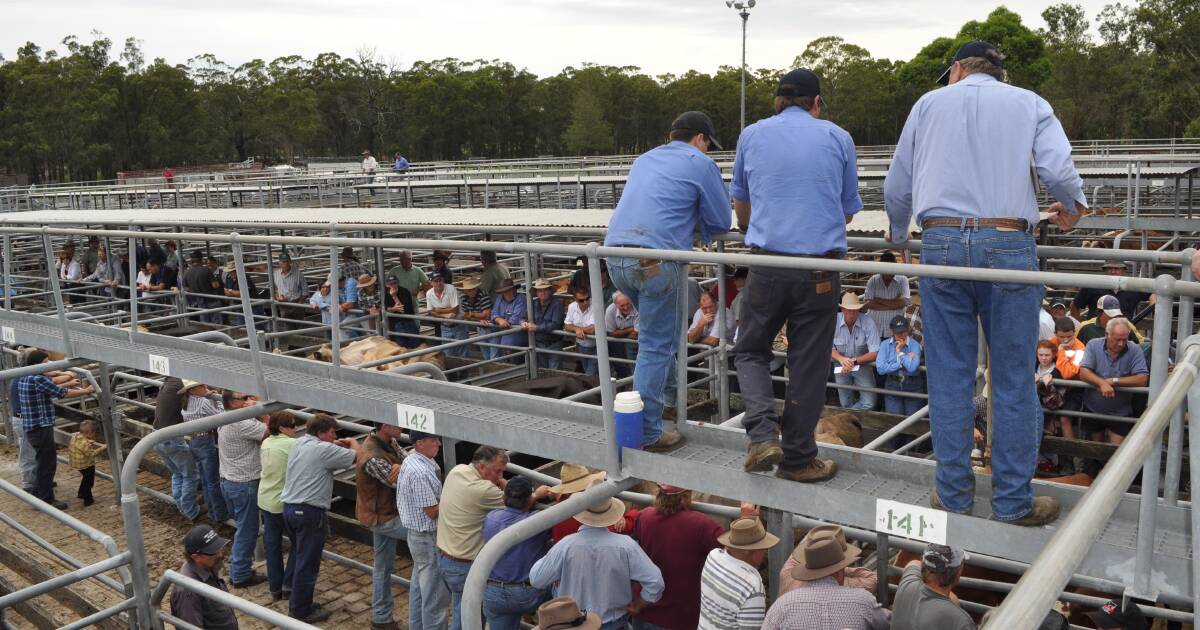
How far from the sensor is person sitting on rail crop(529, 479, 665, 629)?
6066 mm

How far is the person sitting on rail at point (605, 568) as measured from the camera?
607 cm

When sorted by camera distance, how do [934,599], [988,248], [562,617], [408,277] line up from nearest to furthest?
[988,248], [934,599], [562,617], [408,277]

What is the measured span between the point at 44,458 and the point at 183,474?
237 cm

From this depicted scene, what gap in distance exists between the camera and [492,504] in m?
7.13

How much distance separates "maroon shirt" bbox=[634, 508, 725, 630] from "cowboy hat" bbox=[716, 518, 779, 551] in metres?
0.71

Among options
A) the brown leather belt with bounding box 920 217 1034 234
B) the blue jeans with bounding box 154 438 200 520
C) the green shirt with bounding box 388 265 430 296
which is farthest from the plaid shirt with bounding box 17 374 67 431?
the brown leather belt with bounding box 920 217 1034 234

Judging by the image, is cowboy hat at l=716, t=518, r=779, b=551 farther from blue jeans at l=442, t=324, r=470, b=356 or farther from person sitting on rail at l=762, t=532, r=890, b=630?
blue jeans at l=442, t=324, r=470, b=356

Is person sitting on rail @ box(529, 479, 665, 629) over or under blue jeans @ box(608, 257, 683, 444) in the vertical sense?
under

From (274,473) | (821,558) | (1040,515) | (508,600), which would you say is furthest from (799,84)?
(274,473)

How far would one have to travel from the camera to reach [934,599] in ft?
15.7

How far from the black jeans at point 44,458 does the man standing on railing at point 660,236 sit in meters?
9.67

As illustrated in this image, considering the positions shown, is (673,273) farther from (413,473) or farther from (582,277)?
(582,277)

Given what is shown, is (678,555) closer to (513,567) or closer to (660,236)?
(513,567)

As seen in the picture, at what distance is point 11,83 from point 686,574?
255 feet
